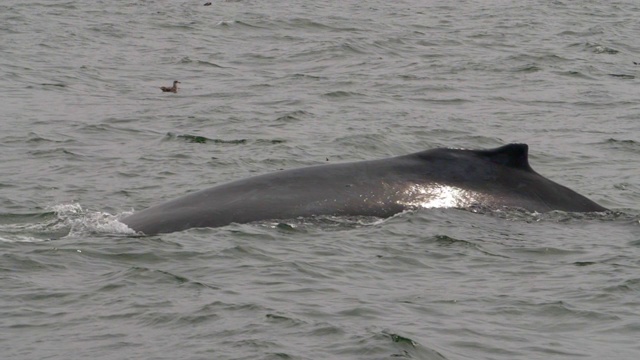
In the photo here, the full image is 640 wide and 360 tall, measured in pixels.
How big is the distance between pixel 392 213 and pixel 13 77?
12.9 metres

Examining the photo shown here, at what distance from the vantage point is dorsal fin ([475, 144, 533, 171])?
1175cm

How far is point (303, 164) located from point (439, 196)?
4.57m

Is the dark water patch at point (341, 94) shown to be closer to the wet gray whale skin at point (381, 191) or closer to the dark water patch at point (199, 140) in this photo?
the dark water patch at point (199, 140)

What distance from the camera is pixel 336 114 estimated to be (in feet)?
67.1

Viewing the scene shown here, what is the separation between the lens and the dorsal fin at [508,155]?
11.8 meters

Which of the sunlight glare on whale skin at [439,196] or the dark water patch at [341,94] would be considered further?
the dark water patch at [341,94]

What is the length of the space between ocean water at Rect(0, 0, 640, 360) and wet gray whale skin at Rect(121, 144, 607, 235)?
159 millimetres

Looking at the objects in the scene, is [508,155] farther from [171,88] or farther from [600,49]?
[600,49]

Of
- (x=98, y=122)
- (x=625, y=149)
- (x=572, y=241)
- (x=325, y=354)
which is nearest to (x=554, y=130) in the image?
(x=625, y=149)

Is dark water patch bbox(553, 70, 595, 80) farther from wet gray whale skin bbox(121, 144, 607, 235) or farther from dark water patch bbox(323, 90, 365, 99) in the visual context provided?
wet gray whale skin bbox(121, 144, 607, 235)

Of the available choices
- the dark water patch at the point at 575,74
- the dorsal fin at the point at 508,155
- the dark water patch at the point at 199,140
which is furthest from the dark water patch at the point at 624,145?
the dorsal fin at the point at 508,155

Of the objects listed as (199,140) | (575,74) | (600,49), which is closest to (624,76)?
(575,74)

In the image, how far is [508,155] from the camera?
11.8 metres

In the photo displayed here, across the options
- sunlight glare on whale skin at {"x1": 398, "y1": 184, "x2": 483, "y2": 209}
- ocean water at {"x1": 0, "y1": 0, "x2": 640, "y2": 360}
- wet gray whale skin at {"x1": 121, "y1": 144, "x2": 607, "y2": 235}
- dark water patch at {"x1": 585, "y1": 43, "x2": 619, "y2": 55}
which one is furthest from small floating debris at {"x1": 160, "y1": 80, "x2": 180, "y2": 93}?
sunlight glare on whale skin at {"x1": 398, "y1": 184, "x2": 483, "y2": 209}
